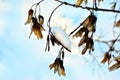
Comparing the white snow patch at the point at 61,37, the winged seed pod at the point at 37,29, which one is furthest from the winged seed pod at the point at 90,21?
the winged seed pod at the point at 37,29

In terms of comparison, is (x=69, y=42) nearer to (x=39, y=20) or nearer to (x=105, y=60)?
(x=39, y=20)

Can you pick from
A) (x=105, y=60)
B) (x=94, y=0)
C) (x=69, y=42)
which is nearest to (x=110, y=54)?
(x=105, y=60)

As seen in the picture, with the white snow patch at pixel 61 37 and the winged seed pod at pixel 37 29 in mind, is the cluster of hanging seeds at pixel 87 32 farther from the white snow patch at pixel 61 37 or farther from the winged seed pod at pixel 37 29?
the winged seed pod at pixel 37 29

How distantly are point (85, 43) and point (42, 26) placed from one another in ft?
0.73

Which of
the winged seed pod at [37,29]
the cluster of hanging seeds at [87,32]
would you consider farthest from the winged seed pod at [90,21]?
the winged seed pod at [37,29]

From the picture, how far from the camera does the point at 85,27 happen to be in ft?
4.66

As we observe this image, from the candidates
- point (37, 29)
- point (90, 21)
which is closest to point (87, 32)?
point (90, 21)

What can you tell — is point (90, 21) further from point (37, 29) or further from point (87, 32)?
point (37, 29)

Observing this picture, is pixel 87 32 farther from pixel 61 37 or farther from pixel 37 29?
pixel 37 29

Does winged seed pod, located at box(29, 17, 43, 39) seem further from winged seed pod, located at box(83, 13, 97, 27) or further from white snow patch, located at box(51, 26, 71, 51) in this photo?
winged seed pod, located at box(83, 13, 97, 27)

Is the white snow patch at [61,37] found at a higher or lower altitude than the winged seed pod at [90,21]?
lower

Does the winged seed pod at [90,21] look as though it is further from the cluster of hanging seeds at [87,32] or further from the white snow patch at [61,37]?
the white snow patch at [61,37]

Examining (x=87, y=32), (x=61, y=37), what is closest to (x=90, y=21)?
(x=87, y=32)

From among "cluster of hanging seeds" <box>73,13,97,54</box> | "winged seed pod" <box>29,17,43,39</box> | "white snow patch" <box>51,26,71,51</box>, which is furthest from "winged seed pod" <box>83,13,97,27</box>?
"winged seed pod" <box>29,17,43,39</box>
